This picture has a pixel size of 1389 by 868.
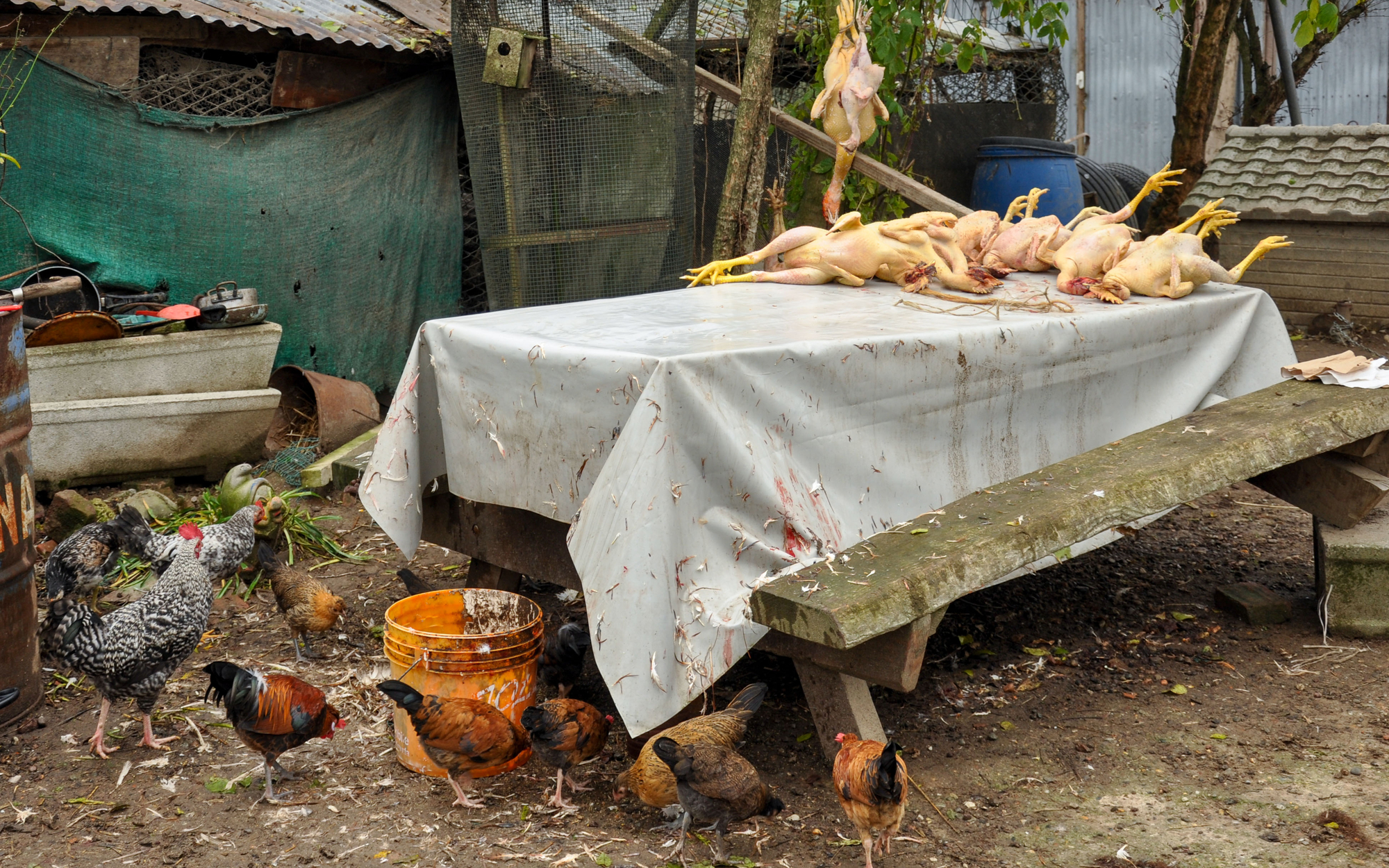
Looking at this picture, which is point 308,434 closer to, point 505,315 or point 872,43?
point 505,315

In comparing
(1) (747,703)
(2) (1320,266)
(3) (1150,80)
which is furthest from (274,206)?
(3) (1150,80)

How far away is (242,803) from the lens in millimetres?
3248

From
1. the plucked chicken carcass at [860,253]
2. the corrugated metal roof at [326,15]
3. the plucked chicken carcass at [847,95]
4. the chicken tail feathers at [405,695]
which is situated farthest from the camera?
the corrugated metal roof at [326,15]

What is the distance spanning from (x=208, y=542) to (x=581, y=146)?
3242mm

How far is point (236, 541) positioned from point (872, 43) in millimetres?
5063

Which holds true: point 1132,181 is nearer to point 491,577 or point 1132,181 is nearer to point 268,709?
point 491,577

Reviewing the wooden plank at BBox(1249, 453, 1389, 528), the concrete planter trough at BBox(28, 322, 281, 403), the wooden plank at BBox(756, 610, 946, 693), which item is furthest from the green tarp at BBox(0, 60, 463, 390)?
the wooden plank at BBox(1249, 453, 1389, 528)

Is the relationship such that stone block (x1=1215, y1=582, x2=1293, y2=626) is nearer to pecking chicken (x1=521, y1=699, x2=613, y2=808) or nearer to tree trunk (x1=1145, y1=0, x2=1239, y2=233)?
pecking chicken (x1=521, y1=699, x2=613, y2=808)

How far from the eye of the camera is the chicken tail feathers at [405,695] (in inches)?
123

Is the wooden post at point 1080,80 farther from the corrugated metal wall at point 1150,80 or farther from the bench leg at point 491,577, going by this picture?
the bench leg at point 491,577

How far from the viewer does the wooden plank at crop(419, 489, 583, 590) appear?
3773mm

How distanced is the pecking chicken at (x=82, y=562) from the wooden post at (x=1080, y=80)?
1248 cm

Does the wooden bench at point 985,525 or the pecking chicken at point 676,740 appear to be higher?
the wooden bench at point 985,525

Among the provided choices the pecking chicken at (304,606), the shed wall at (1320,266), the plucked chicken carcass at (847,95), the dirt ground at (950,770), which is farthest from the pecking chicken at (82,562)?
the shed wall at (1320,266)
